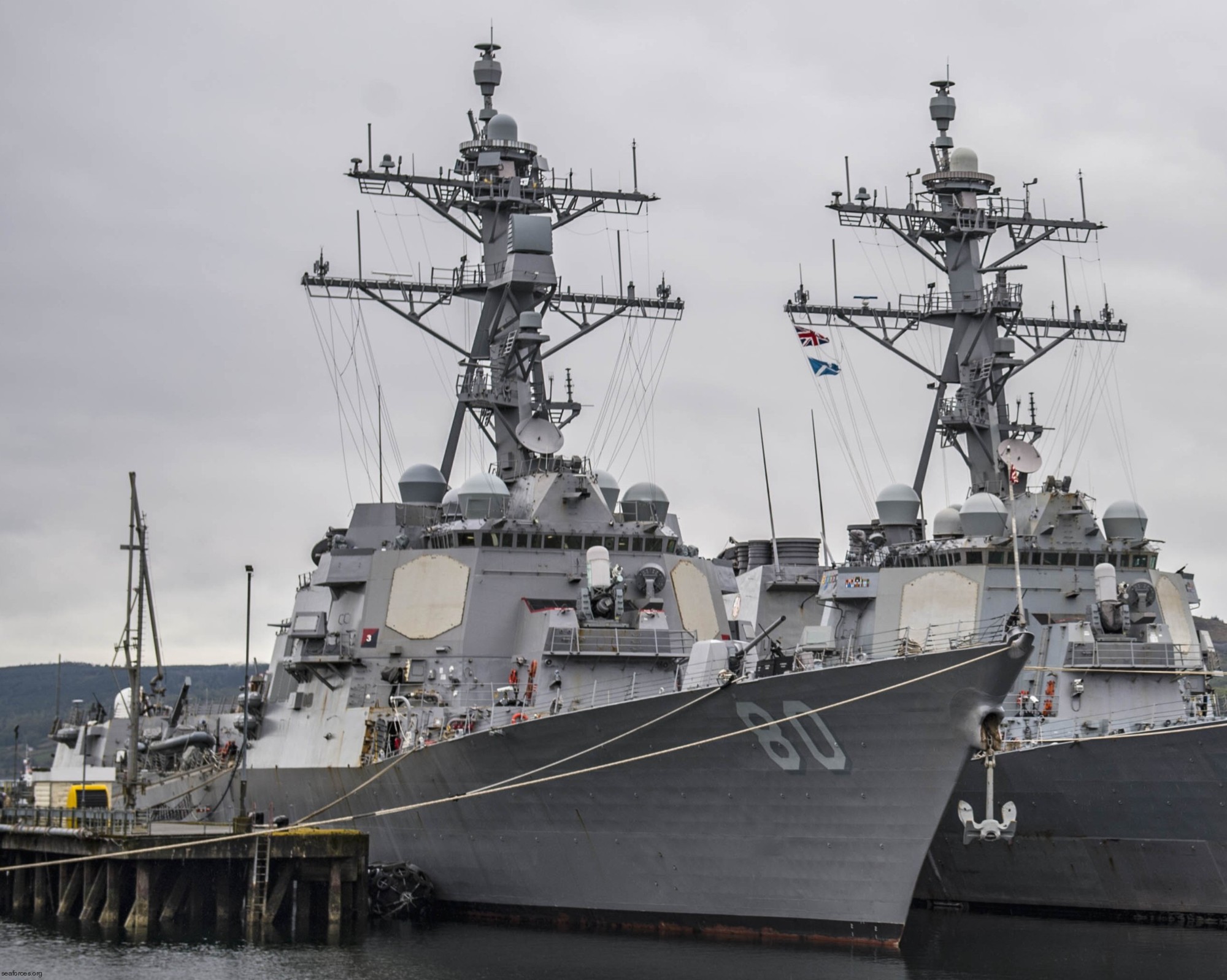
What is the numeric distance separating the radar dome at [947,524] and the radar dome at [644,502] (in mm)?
4109

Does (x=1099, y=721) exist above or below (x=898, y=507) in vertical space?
below

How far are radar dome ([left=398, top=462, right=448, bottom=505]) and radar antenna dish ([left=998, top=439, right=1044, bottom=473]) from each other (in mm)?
7809

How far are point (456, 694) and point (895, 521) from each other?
9456 mm

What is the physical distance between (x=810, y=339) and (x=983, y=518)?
575cm

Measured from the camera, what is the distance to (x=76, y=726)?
1359 inches

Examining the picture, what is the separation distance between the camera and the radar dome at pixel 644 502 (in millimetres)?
26328

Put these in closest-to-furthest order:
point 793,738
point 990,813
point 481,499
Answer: point 990,813 < point 793,738 < point 481,499

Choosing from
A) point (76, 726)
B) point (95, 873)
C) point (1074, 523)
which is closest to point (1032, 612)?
point (1074, 523)

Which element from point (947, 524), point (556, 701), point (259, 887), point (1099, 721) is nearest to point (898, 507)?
point (947, 524)

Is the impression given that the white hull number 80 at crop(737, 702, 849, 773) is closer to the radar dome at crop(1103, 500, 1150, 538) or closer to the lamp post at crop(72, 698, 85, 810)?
the radar dome at crop(1103, 500, 1150, 538)

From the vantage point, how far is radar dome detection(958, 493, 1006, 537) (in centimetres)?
2647

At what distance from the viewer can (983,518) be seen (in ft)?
86.9

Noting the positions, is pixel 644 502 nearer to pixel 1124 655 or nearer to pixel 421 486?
pixel 421 486

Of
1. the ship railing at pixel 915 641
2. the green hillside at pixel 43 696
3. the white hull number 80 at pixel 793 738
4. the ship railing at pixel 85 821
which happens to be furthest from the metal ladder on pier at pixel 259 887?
the green hillside at pixel 43 696
